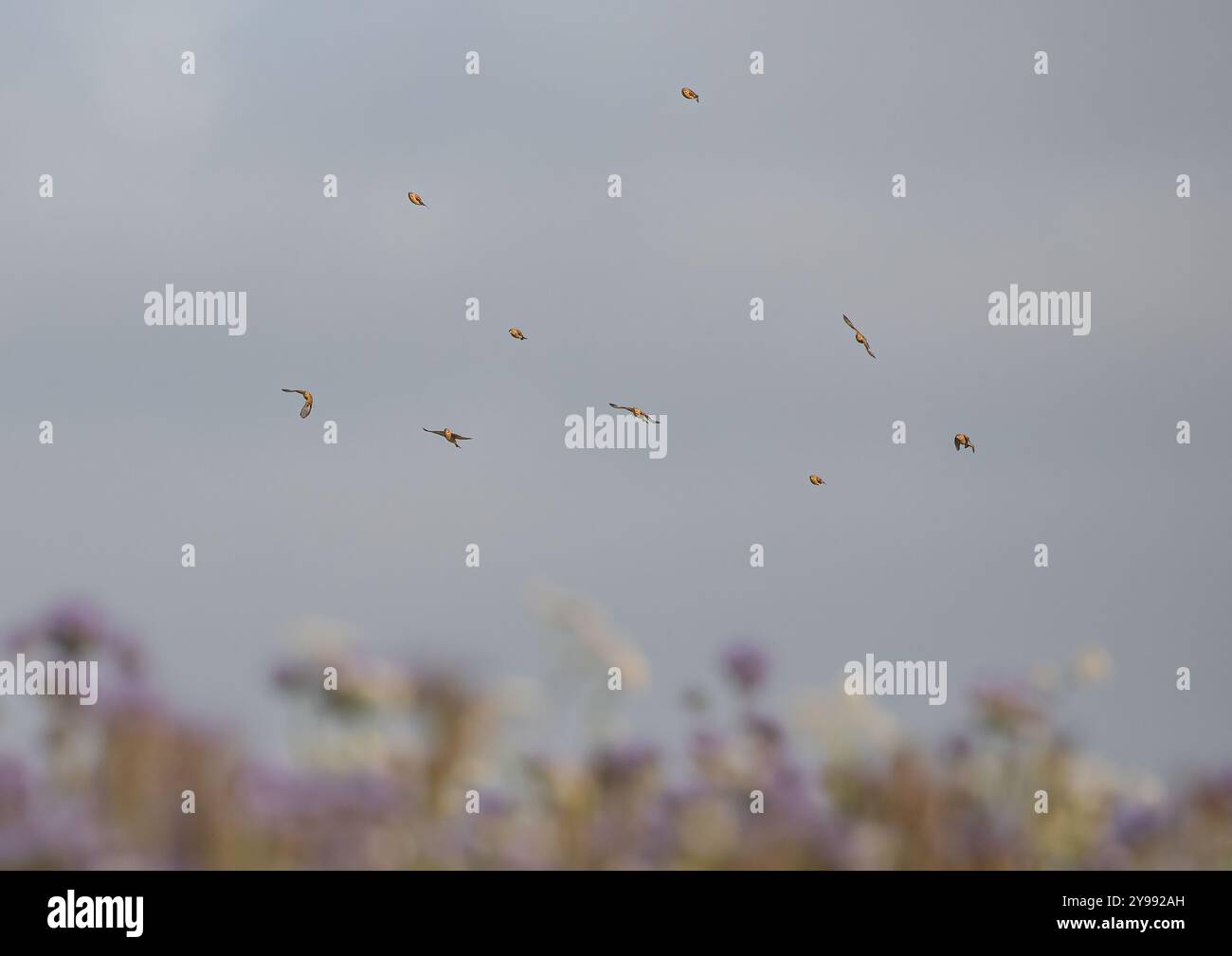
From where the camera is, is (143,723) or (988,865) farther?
(988,865)

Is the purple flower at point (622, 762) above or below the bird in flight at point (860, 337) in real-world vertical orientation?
below

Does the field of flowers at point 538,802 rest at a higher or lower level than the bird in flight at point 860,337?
lower

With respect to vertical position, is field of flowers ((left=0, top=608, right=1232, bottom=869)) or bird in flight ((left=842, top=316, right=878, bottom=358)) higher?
bird in flight ((left=842, top=316, right=878, bottom=358))
